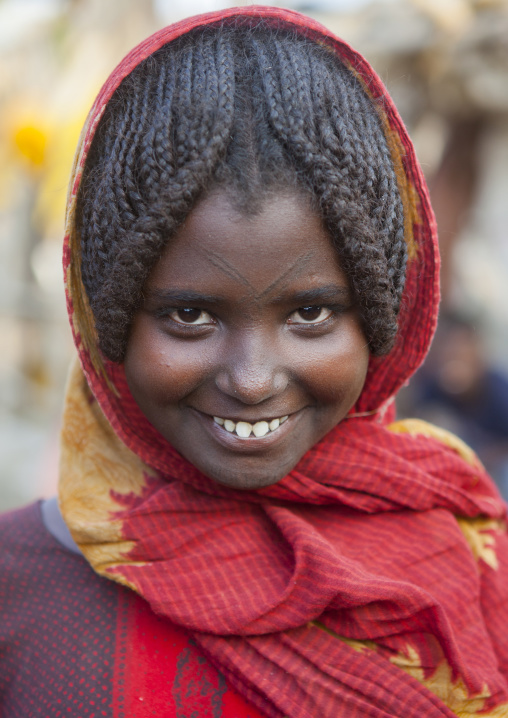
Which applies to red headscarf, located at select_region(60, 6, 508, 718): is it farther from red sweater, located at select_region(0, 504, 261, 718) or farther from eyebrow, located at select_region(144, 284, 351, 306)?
eyebrow, located at select_region(144, 284, 351, 306)

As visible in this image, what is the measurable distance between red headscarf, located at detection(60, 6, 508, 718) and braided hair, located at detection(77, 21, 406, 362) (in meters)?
0.04

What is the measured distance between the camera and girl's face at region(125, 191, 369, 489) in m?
0.98

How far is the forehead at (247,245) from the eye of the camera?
0.97 meters

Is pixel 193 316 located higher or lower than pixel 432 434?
higher

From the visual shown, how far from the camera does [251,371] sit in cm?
100

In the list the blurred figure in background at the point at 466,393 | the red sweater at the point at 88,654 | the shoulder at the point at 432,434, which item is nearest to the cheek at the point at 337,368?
the shoulder at the point at 432,434

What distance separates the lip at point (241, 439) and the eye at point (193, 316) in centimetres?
15

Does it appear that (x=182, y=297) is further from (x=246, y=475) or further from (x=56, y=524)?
(x=56, y=524)

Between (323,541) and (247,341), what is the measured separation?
1.26 ft

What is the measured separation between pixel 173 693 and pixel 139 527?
27 cm

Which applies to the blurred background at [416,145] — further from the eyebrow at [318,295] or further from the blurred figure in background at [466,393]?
the eyebrow at [318,295]

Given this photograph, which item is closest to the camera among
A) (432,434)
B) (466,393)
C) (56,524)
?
(56,524)

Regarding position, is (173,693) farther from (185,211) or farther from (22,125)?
(22,125)

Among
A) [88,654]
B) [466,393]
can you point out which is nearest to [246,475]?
[88,654]
